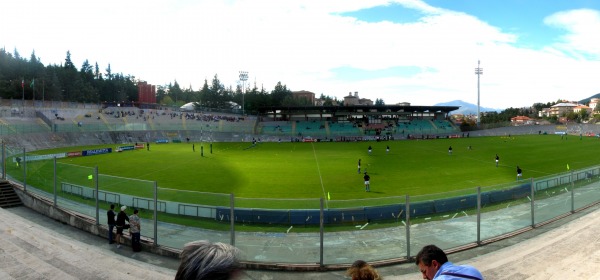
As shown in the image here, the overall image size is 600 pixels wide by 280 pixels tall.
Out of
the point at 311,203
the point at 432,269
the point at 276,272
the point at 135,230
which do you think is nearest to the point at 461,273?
the point at 432,269

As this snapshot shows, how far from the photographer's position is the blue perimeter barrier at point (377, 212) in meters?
11.9

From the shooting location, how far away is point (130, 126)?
62.6 meters

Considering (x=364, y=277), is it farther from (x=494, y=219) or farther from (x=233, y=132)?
(x=233, y=132)

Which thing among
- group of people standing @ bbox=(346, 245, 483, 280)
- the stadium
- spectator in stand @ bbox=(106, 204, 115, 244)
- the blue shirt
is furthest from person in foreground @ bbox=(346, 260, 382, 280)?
spectator in stand @ bbox=(106, 204, 115, 244)

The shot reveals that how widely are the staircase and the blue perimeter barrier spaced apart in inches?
445

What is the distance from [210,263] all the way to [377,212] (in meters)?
11.8

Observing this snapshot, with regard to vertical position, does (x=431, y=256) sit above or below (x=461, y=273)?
below

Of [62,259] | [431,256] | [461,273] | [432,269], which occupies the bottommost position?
[62,259]

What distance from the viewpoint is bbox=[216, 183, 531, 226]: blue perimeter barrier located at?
1192cm

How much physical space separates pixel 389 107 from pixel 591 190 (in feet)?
250

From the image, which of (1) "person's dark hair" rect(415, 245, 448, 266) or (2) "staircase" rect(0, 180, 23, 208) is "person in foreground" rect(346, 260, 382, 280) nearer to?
(1) "person's dark hair" rect(415, 245, 448, 266)

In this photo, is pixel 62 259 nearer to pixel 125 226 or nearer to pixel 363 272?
pixel 125 226

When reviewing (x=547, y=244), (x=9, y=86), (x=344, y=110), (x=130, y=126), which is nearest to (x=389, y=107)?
(x=344, y=110)

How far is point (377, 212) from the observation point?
42.2 feet
